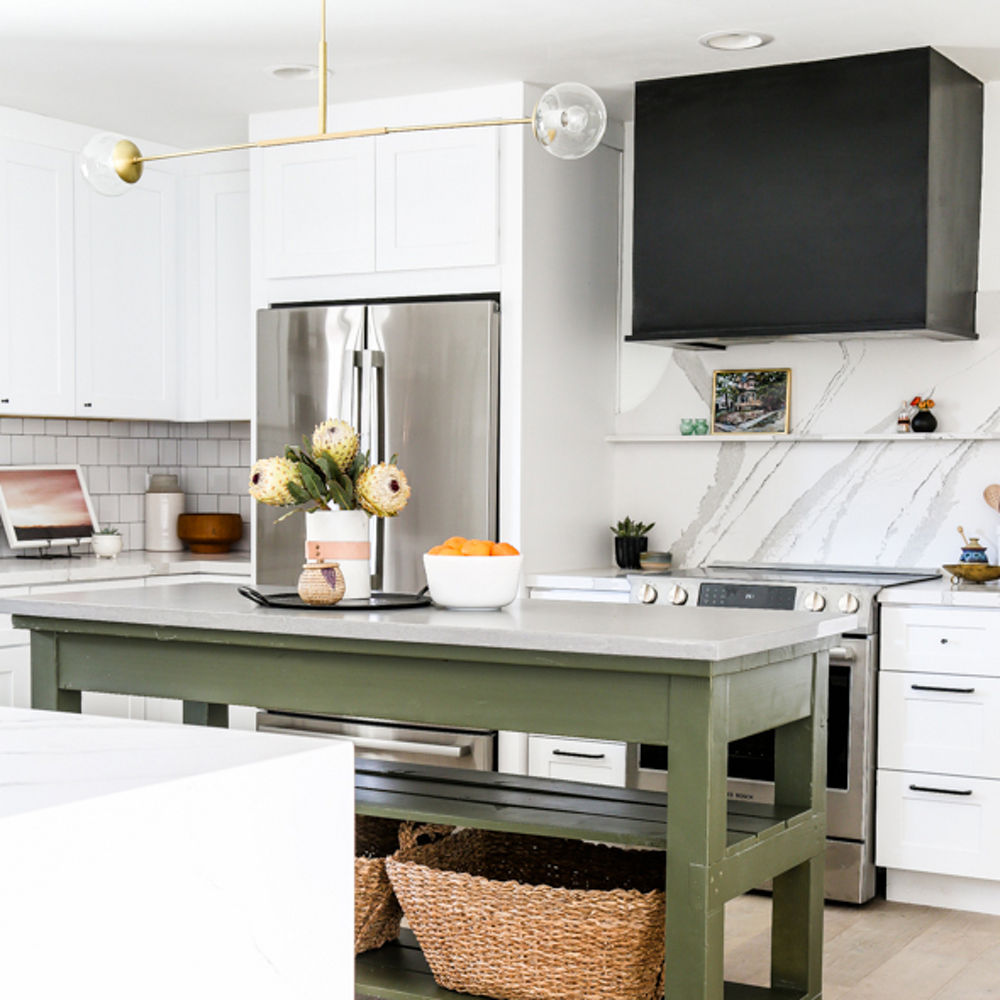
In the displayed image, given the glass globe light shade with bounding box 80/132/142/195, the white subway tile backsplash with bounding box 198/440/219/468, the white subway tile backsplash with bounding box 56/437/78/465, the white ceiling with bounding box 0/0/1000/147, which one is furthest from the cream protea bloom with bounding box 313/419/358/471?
the white subway tile backsplash with bounding box 198/440/219/468

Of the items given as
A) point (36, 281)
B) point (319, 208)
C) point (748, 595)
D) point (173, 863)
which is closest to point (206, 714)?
point (748, 595)

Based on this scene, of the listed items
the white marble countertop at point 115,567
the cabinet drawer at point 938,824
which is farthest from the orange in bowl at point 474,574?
the white marble countertop at point 115,567

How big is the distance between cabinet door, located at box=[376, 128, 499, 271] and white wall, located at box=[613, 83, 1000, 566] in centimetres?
87

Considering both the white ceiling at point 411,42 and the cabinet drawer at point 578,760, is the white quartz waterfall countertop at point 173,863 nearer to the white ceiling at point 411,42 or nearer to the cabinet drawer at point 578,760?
the white ceiling at point 411,42

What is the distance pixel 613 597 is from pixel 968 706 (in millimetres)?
1132

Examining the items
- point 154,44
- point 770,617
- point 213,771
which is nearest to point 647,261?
point 154,44

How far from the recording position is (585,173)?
504 cm

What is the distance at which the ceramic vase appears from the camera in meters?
3.27

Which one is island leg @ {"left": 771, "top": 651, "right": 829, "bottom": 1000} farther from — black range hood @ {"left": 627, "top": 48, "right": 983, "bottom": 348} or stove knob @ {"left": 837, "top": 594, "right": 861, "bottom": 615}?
black range hood @ {"left": 627, "top": 48, "right": 983, "bottom": 348}

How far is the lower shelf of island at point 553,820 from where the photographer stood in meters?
2.79

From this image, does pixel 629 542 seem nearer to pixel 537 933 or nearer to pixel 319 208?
pixel 319 208

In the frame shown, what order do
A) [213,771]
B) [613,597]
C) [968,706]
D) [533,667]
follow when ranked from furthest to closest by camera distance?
[613,597]
[968,706]
[533,667]
[213,771]

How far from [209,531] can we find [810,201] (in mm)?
2731

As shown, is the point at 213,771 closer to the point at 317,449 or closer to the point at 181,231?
the point at 317,449
